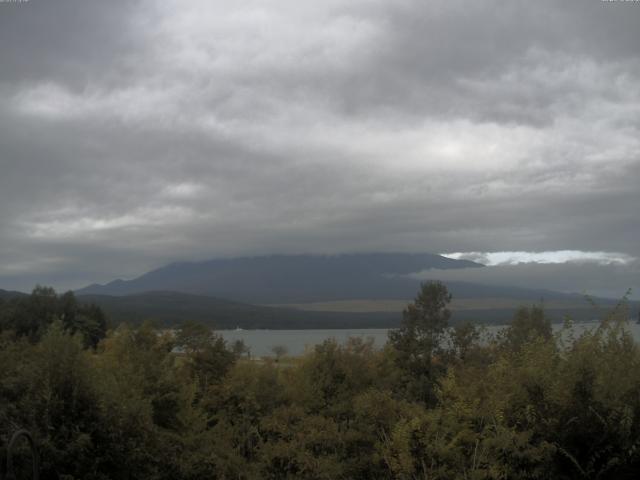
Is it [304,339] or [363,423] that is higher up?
[363,423]

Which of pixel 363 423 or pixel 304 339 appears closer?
pixel 363 423

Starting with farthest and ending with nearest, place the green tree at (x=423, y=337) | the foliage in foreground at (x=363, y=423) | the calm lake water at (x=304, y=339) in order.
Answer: the green tree at (x=423, y=337) → the calm lake water at (x=304, y=339) → the foliage in foreground at (x=363, y=423)

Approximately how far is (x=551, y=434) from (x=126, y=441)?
19.4 ft

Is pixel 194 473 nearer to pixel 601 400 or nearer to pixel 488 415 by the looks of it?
pixel 488 415

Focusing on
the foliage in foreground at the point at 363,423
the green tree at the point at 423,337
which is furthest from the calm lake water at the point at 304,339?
the foliage in foreground at the point at 363,423

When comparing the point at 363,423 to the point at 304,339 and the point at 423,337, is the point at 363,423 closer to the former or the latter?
the point at 423,337

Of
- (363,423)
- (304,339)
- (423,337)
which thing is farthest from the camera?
(304,339)

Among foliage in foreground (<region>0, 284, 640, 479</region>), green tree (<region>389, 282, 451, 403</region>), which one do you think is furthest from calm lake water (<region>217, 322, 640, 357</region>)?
foliage in foreground (<region>0, 284, 640, 479</region>)

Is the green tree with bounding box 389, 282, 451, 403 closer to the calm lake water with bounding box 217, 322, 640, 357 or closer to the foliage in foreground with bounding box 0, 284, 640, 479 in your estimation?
the calm lake water with bounding box 217, 322, 640, 357

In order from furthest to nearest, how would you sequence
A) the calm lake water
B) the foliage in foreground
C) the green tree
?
1. the green tree
2. the calm lake water
3. the foliage in foreground

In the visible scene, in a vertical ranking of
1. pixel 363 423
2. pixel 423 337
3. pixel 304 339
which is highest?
pixel 423 337

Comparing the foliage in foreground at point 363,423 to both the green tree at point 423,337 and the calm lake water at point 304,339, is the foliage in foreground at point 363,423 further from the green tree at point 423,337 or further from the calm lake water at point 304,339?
the green tree at point 423,337

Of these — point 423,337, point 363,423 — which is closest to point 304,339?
point 423,337

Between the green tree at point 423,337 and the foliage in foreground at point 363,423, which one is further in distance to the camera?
the green tree at point 423,337
